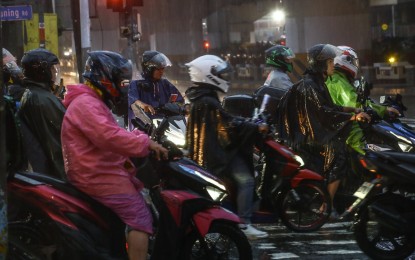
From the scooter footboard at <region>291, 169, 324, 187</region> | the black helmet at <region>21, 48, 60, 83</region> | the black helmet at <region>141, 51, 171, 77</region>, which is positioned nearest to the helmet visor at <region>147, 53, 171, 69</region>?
the black helmet at <region>141, 51, 171, 77</region>

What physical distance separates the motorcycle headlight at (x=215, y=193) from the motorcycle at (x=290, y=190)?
1.95 meters

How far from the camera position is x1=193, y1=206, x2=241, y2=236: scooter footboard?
18.1 feet

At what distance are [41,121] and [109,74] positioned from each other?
1.45 m

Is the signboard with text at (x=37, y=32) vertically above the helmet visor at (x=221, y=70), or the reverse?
the signboard with text at (x=37, y=32)

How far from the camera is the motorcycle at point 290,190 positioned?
785cm

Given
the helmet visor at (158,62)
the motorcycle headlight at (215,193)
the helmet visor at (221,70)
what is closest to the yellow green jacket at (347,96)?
the helmet visor at (221,70)

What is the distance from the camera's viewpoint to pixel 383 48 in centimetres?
3572

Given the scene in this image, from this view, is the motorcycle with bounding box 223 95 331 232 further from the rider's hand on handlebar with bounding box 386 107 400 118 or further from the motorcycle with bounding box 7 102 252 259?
the motorcycle with bounding box 7 102 252 259

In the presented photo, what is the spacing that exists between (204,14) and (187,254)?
52437 mm

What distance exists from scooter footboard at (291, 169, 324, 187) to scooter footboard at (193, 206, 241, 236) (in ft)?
7.56

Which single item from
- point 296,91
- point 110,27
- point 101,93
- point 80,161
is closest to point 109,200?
point 80,161

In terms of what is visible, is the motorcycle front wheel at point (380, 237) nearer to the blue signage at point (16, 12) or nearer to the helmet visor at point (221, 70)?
the helmet visor at point (221, 70)

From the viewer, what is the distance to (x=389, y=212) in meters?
6.50

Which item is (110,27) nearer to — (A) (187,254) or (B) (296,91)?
(B) (296,91)
